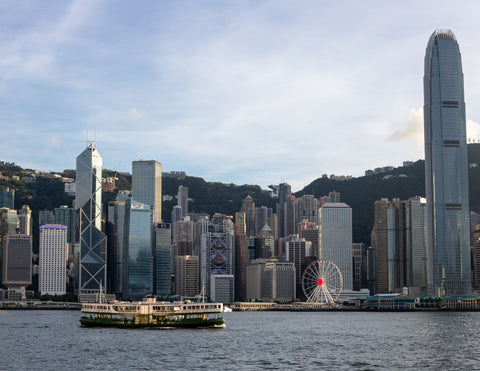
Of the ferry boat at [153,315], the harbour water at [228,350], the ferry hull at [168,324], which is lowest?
the harbour water at [228,350]

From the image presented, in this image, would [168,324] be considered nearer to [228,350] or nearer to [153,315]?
[153,315]

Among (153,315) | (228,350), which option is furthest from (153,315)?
(228,350)

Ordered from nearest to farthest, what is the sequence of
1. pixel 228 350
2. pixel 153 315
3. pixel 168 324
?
pixel 228 350 → pixel 168 324 → pixel 153 315

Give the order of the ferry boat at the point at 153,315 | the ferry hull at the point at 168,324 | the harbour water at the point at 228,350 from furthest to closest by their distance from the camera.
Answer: the ferry boat at the point at 153,315, the ferry hull at the point at 168,324, the harbour water at the point at 228,350

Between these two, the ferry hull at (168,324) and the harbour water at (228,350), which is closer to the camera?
the harbour water at (228,350)

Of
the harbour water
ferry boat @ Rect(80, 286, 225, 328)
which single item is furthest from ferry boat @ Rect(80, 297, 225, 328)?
the harbour water

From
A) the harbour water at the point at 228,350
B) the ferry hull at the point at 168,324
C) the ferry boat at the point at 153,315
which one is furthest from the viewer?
the ferry boat at the point at 153,315

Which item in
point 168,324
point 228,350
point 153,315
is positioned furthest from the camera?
point 153,315

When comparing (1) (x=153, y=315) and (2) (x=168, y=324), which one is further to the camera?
(1) (x=153, y=315)

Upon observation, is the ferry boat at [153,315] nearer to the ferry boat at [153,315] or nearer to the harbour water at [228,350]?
the ferry boat at [153,315]

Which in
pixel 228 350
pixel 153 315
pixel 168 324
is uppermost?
pixel 153 315

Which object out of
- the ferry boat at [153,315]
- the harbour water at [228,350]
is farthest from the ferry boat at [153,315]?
the harbour water at [228,350]

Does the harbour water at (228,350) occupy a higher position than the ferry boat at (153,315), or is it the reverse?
the ferry boat at (153,315)

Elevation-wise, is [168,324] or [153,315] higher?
[153,315]
